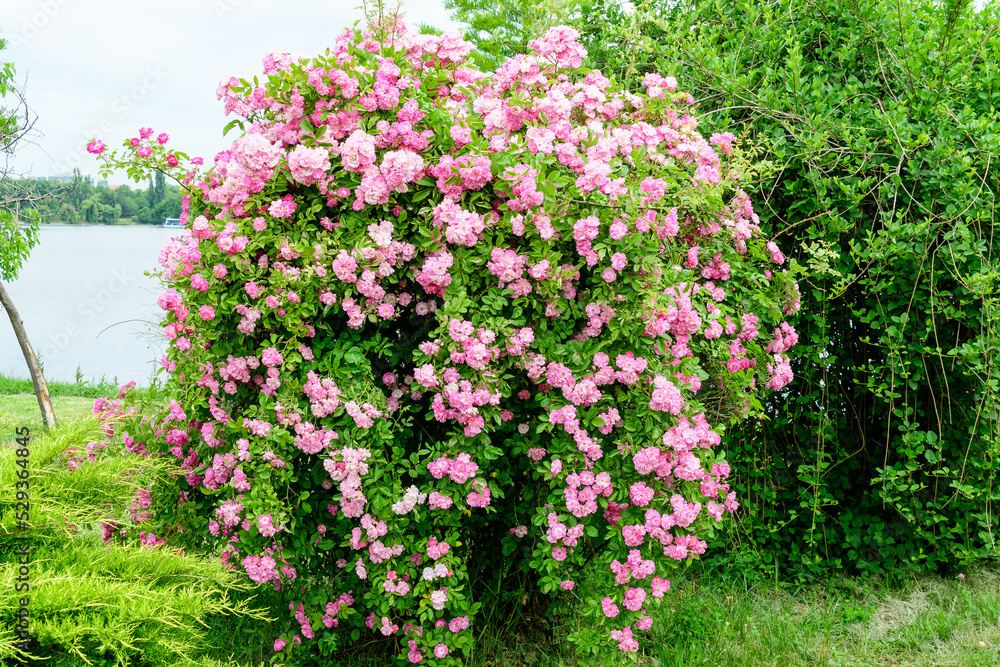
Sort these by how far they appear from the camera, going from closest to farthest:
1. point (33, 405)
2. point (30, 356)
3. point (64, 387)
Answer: point (30, 356)
point (33, 405)
point (64, 387)

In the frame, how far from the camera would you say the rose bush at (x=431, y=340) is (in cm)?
253

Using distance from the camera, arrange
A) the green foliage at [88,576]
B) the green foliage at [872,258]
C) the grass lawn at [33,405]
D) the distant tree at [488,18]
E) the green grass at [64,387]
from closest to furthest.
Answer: the green foliage at [88,576] → the green foliage at [872,258] → the grass lawn at [33,405] → the green grass at [64,387] → the distant tree at [488,18]

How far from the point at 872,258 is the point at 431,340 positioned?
89.0 inches

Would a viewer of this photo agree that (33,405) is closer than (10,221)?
No

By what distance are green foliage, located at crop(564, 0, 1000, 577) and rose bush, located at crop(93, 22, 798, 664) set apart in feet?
4.26

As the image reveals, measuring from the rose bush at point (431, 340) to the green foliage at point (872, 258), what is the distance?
130cm

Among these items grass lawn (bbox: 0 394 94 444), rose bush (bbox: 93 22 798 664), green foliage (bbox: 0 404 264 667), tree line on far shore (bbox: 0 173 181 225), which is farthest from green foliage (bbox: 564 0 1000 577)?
grass lawn (bbox: 0 394 94 444)

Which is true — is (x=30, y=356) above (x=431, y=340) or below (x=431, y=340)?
below

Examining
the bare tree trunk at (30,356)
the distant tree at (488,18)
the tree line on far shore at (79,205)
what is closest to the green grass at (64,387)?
the tree line on far shore at (79,205)

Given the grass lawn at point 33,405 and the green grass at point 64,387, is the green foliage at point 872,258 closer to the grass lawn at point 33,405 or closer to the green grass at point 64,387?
the grass lawn at point 33,405

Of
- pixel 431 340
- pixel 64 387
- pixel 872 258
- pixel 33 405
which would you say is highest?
pixel 872 258

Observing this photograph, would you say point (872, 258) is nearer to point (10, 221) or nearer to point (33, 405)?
point (10, 221)

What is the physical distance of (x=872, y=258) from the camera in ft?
12.2

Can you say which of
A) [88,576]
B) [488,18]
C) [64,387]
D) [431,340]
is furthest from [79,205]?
[488,18]
